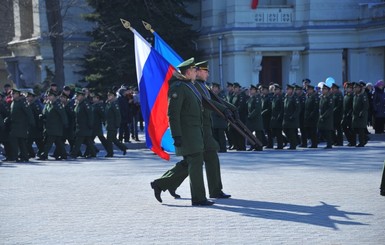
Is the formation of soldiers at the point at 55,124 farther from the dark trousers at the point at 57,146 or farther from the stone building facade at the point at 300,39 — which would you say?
the stone building facade at the point at 300,39

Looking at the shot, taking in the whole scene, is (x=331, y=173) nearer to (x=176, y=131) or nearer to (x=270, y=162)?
(x=270, y=162)

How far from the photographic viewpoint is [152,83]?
12398mm

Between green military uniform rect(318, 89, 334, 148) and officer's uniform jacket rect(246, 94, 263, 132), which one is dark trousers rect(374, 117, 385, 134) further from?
officer's uniform jacket rect(246, 94, 263, 132)

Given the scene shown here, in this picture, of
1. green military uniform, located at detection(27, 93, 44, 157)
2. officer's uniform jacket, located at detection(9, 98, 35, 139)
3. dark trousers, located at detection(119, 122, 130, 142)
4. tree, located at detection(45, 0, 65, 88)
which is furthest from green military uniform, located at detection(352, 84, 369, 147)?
tree, located at detection(45, 0, 65, 88)

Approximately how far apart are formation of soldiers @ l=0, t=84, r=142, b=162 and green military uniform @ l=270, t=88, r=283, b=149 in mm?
3941

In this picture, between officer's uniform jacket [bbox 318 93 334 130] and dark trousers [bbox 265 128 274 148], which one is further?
dark trousers [bbox 265 128 274 148]

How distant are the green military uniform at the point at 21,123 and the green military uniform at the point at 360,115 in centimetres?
811

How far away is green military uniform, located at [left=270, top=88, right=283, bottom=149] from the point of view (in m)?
20.8

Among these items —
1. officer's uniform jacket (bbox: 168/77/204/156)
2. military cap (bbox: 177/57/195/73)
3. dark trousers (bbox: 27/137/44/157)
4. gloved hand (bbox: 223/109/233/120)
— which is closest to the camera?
officer's uniform jacket (bbox: 168/77/204/156)

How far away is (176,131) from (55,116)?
925 cm

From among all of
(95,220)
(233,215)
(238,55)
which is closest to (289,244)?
(233,215)

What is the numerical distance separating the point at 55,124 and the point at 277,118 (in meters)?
5.71

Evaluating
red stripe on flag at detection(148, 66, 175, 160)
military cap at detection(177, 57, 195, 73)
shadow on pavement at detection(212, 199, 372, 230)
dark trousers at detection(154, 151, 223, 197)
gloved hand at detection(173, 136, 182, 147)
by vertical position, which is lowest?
shadow on pavement at detection(212, 199, 372, 230)

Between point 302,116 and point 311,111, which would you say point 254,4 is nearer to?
point 302,116
